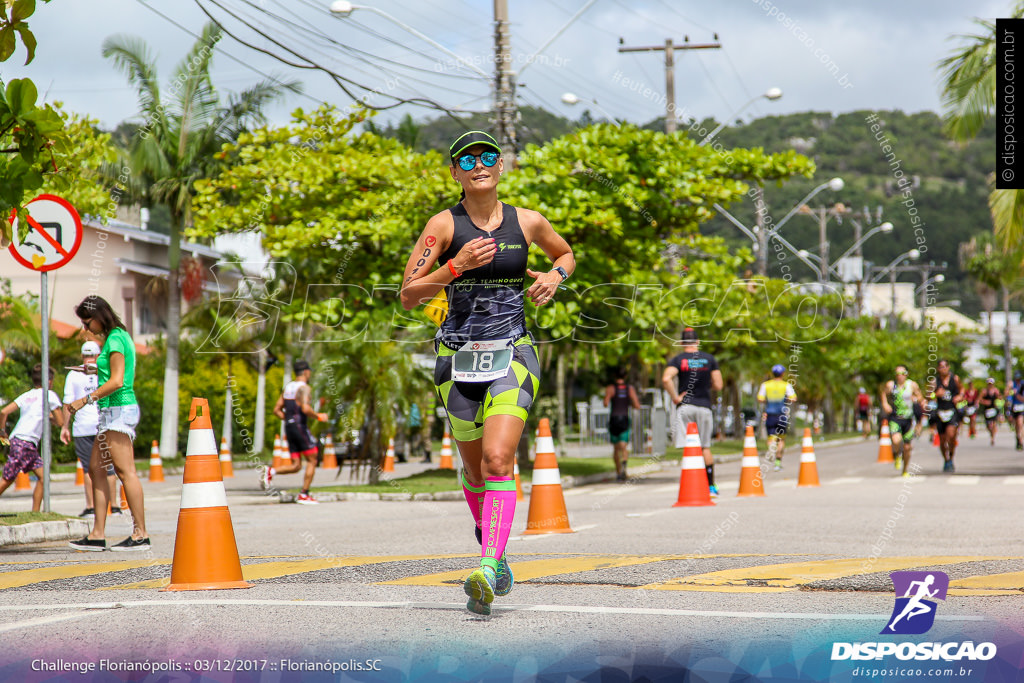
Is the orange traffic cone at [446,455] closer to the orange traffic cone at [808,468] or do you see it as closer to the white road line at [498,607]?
the orange traffic cone at [808,468]

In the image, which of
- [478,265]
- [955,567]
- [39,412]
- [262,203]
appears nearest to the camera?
[478,265]

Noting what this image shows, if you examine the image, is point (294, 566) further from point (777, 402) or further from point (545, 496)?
point (777, 402)

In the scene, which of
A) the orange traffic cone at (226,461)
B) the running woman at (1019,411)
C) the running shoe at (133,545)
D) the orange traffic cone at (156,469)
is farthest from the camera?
the running woman at (1019,411)

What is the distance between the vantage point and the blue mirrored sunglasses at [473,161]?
533 cm

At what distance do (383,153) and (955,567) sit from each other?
16.3 metres

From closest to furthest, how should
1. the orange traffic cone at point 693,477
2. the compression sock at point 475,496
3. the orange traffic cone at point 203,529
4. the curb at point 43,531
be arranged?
the compression sock at point 475,496 < the orange traffic cone at point 203,529 < the curb at point 43,531 < the orange traffic cone at point 693,477

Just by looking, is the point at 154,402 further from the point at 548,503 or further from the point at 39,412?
the point at 548,503

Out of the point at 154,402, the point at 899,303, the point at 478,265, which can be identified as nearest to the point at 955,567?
the point at 478,265

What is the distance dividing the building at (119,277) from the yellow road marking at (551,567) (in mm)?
32421

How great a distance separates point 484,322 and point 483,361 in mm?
170

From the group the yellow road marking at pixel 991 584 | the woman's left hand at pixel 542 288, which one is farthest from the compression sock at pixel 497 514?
the yellow road marking at pixel 991 584

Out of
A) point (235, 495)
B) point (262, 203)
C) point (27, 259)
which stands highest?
point (262, 203)

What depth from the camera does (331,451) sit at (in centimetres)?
2742

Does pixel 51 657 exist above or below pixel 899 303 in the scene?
below
